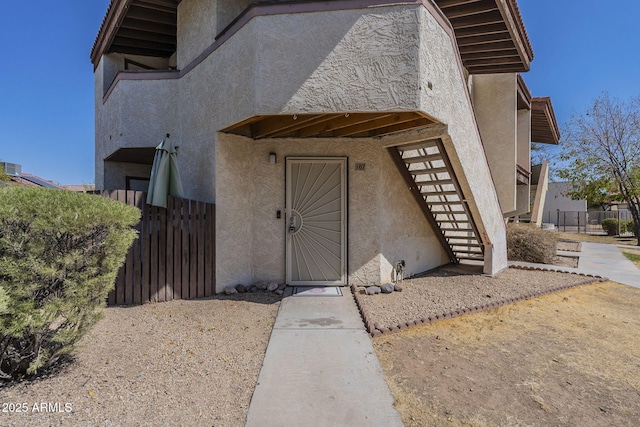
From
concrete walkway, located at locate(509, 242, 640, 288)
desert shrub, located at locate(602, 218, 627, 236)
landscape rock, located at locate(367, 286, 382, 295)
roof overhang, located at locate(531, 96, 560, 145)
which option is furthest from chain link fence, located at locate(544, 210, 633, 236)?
landscape rock, located at locate(367, 286, 382, 295)

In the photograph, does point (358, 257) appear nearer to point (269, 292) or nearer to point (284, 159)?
point (269, 292)

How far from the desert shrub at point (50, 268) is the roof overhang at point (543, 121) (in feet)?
59.3

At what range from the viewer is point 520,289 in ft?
24.7

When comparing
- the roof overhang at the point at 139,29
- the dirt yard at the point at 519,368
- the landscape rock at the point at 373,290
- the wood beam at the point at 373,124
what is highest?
the roof overhang at the point at 139,29

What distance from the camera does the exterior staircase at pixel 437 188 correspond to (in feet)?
22.8

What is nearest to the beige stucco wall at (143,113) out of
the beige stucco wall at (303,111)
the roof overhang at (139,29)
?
the beige stucco wall at (303,111)

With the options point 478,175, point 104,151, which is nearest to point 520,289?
point 478,175

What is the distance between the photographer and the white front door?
7.34m

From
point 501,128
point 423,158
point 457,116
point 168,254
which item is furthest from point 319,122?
point 501,128

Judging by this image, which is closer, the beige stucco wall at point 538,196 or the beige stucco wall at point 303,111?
the beige stucco wall at point 303,111

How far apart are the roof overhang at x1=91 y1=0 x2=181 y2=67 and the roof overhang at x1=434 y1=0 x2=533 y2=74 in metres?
7.34

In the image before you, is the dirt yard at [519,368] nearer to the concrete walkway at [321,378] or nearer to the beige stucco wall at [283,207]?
the concrete walkway at [321,378]

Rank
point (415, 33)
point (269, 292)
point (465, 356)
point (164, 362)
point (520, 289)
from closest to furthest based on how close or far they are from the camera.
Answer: point (164, 362) < point (465, 356) < point (415, 33) < point (269, 292) < point (520, 289)

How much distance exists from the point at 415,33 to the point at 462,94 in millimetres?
1952
